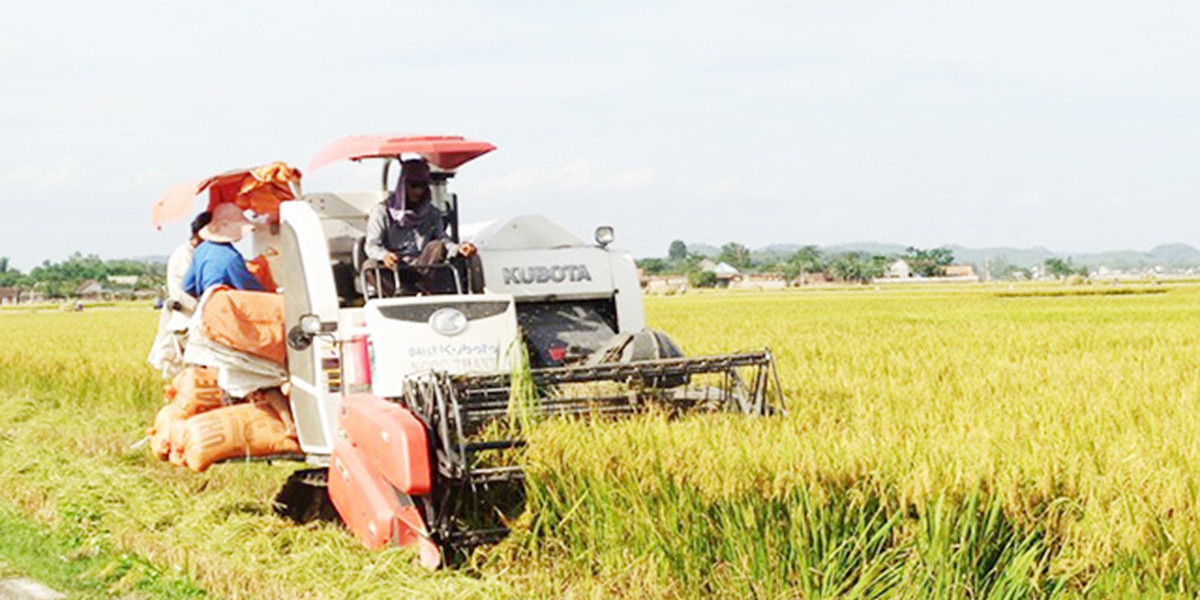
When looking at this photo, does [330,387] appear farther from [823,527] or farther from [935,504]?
[935,504]

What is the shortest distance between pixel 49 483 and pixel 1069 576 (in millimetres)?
7146

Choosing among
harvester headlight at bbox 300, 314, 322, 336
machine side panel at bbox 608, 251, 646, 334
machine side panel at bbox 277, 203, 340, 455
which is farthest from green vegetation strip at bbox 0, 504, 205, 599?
machine side panel at bbox 608, 251, 646, 334

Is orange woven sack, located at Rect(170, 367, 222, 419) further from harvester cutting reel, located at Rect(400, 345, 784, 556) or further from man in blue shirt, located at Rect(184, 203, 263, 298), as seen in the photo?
harvester cutting reel, located at Rect(400, 345, 784, 556)

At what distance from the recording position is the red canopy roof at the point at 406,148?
7809mm

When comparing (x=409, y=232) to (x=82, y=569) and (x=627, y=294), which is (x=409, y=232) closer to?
(x=627, y=294)

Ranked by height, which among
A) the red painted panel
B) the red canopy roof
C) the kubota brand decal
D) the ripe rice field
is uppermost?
the red canopy roof

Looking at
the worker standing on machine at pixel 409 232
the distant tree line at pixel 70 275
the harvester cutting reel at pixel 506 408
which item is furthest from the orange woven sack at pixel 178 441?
the distant tree line at pixel 70 275

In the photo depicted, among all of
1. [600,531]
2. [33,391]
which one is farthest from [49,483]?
[33,391]

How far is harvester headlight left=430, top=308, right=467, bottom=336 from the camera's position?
7164mm

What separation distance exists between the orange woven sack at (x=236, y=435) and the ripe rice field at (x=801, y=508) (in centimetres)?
40

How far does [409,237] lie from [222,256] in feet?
4.09

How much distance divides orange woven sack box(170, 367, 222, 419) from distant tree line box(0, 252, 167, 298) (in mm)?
121622

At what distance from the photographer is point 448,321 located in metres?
7.18

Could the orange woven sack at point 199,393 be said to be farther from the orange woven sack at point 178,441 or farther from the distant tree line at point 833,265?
the distant tree line at point 833,265
